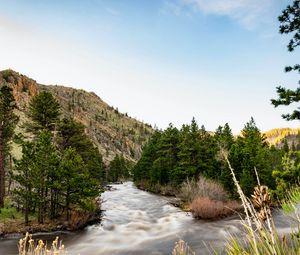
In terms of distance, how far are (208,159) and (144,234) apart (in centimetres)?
2642

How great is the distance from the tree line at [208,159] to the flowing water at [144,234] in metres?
6.81

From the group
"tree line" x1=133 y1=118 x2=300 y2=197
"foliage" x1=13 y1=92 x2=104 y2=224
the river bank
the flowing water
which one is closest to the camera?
the flowing water

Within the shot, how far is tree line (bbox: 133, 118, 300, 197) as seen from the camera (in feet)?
135

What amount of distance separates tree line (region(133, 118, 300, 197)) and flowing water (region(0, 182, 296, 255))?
22.3ft

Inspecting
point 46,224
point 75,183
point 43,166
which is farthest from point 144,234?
point 43,166

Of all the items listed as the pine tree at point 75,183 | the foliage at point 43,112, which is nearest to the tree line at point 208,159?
the pine tree at point 75,183

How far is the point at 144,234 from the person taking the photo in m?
28.9

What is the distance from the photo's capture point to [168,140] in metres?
63.6

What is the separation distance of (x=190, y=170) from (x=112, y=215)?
698 inches

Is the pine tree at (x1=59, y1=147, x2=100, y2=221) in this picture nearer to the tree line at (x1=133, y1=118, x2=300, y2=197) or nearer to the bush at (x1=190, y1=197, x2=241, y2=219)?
the bush at (x1=190, y1=197, x2=241, y2=219)

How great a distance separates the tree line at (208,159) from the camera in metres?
41.2

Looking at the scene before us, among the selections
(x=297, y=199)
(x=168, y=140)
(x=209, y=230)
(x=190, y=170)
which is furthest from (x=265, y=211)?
(x=168, y=140)

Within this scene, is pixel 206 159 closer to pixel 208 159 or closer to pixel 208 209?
pixel 208 159

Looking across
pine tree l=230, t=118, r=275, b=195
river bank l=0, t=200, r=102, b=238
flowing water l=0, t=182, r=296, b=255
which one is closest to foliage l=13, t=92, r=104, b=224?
river bank l=0, t=200, r=102, b=238
